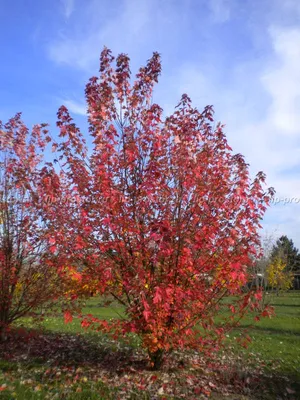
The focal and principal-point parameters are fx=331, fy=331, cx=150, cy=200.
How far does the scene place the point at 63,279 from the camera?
20.8 ft

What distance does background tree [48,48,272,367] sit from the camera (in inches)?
178

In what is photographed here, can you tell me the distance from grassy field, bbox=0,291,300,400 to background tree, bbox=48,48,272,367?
508 mm

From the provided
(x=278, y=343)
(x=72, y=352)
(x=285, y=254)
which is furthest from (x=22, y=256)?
(x=285, y=254)

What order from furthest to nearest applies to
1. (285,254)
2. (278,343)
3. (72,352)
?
(285,254) < (278,343) < (72,352)

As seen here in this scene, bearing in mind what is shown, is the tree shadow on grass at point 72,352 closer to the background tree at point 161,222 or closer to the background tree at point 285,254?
the background tree at point 161,222

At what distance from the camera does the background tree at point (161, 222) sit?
452cm

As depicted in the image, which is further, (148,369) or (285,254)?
(285,254)

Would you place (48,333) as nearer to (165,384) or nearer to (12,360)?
(12,360)

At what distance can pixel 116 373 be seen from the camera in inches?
204

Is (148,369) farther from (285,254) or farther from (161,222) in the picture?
(285,254)

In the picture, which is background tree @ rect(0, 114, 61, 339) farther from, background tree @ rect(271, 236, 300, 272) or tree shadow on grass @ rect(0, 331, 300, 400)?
background tree @ rect(271, 236, 300, 272)

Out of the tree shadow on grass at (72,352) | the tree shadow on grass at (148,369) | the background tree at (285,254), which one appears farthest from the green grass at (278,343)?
the background tree at (285,254)

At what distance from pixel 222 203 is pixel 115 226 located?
61.7 inches

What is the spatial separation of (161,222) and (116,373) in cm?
266
